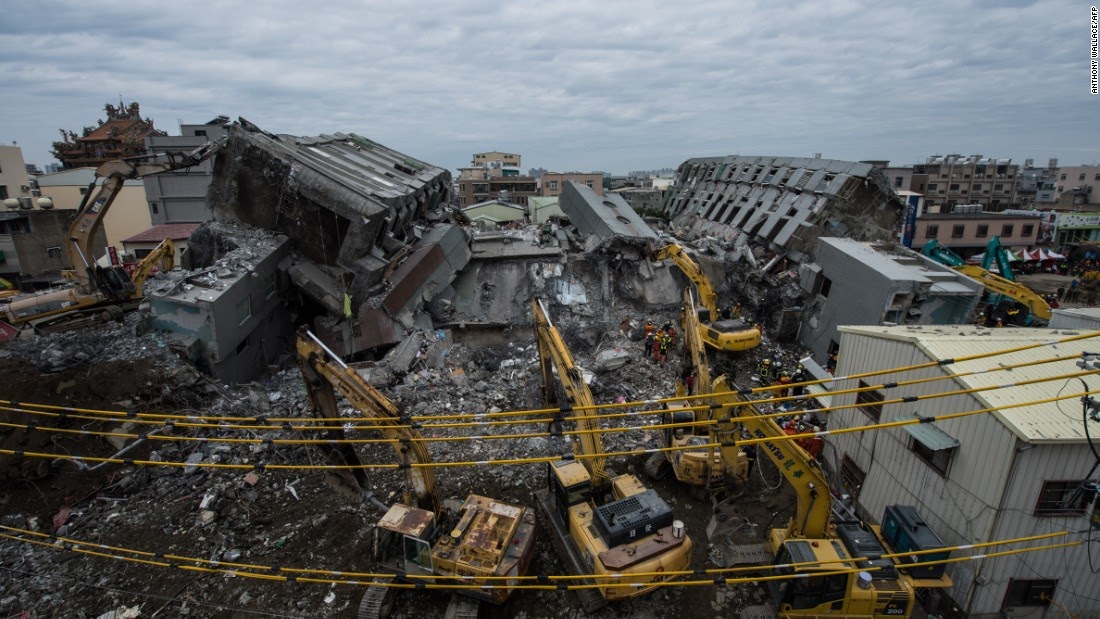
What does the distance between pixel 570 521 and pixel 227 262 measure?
12024mm

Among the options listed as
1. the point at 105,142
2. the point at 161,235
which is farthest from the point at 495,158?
the point at 161,235

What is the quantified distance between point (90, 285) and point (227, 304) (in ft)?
16.2

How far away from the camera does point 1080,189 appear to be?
157 feet

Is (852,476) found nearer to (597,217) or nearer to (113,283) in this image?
(597,217)

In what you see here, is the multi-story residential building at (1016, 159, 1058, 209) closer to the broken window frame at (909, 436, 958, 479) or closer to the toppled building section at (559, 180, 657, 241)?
the toppled building section at (559, 180, 657, 241)

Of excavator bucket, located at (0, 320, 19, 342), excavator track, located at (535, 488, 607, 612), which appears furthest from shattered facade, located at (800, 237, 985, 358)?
excavator bucket, located at (0, 320, 19, 342)

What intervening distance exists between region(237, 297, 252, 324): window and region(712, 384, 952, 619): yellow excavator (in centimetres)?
1238

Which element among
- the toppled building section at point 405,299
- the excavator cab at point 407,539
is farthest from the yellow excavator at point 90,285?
the excavator cab at point 407,539

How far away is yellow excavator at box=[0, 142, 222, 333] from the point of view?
14438 mm

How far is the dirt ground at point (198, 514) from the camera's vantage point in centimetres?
820

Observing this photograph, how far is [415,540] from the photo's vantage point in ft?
25.3

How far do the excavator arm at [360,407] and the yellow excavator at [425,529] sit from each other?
15 millimetres

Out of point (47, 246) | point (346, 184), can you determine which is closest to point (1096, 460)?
point (346, 184)

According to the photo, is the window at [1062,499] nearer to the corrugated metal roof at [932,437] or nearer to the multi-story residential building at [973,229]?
the corrugated metal roof at [932,437]
